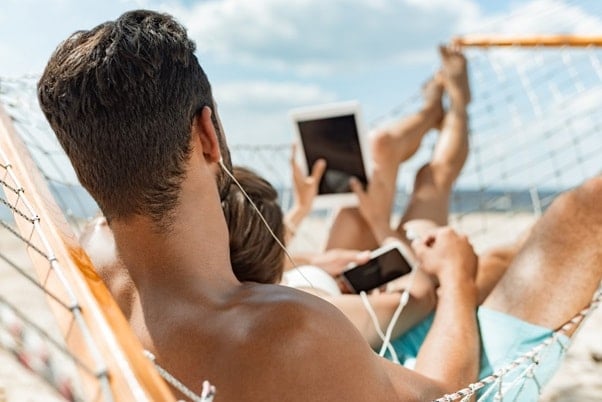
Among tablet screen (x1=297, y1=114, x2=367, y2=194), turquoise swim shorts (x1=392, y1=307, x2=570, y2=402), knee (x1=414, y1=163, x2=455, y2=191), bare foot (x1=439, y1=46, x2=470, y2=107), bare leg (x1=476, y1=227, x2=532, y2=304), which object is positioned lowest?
turquoise swim shorts (x1=392, y1=307, x2=570, y2=402)

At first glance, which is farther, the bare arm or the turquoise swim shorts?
the turquoise swim shorts

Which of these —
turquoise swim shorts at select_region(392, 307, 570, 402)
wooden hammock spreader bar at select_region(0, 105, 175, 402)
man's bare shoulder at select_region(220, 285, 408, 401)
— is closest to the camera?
wooden hammock spreader bar at select_region(0, 105, 175, 402)

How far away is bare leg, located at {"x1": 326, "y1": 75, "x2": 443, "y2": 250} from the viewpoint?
5.84 feet

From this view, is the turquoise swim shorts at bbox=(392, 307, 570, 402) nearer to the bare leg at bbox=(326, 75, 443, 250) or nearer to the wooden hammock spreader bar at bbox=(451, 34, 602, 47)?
the bare leg at bbox=(326, 75, 443, 250)

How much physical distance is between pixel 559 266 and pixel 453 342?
263 mm

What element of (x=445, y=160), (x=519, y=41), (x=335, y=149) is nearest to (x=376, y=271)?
(x=335, y=149)

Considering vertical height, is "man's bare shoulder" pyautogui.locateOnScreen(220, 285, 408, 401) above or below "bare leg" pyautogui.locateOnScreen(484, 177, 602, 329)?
above

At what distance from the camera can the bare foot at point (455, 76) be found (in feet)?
7.29

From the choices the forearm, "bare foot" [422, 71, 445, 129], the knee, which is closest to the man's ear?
the forearm

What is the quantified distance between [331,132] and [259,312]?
118 centimetres

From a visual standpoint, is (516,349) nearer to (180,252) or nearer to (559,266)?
(559,266)

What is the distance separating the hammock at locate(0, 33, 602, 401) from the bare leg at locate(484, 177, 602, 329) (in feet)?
0.13

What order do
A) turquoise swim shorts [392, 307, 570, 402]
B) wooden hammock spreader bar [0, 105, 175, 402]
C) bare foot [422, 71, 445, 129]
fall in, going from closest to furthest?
wooden hammock spreader bar [0, 105, 175, 402] < turquoise swim shorts [392, 307, 570, 402] < bare foot [422, 71, 445, 129]

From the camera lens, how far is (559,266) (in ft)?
3.89
